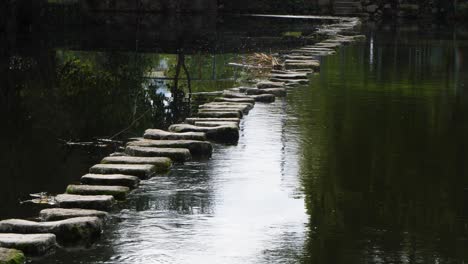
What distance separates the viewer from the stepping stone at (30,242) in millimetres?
7059

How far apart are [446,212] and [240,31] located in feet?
78.1

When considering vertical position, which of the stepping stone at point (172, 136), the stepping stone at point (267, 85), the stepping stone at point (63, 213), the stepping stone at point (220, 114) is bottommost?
the stepping stone at point (63, 213)

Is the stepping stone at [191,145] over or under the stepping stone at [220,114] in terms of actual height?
under

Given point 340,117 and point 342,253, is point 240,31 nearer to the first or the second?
point 340,117

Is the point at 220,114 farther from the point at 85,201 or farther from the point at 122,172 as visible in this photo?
the point at 85,201

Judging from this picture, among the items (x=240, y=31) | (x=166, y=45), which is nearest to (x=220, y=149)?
(x=166, y=45)

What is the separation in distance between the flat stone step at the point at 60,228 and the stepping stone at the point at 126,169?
189 centimetres

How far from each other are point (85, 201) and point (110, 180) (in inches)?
35.2

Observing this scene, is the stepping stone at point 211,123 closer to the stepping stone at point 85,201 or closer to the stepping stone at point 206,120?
the stepping stone at point 206,120

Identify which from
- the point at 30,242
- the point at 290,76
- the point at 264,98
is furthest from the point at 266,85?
the point at 30,242

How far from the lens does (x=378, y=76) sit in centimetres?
1888

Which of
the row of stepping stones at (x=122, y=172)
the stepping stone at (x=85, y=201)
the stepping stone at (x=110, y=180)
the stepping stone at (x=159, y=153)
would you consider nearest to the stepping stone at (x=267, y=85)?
the row of stepping stones at (x=122, y=172)

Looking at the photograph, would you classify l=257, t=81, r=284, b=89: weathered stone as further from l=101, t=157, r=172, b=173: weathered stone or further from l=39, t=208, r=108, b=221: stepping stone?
l=39, t=208, r=108, b=221: stepping stone

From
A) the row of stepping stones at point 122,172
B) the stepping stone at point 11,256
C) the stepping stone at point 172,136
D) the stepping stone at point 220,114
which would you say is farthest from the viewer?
the stepping stone at point 220,114
